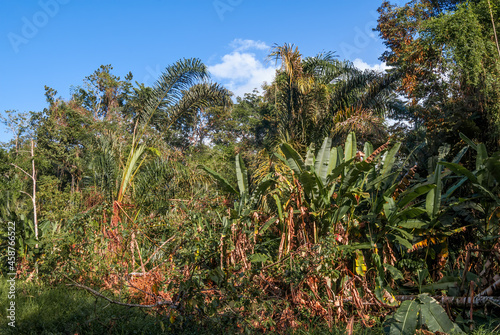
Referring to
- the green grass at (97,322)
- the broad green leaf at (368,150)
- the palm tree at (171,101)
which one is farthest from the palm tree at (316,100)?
the green grass at (97,322)

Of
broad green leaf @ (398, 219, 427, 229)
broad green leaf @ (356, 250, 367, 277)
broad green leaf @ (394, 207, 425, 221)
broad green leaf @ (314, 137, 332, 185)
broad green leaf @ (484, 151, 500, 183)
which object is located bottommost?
broad green leaf @ (356, 250, 367, 277)

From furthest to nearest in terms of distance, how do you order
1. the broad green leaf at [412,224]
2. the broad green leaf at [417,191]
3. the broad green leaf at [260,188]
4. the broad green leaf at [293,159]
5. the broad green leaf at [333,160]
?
the broad green leaf at [333,160]
the broad green leaf at [260,188]
the broad green leaf at [293,159]
the broad green leaf at [412,224]
the broad green leaf at [417,191]

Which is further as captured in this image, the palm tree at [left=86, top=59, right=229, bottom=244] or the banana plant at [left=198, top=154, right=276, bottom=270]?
the palm tree at [left=86, top=59, right=229, bottom=244]

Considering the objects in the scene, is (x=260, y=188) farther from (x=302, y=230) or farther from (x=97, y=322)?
(x=97, y=322)

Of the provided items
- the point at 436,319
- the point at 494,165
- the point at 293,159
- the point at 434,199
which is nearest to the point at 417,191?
the point at 434,199

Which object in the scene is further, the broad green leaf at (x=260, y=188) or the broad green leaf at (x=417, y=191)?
the broad green leaf at (x=260, y=188)

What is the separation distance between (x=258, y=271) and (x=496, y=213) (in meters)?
2.99

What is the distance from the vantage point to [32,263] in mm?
6703

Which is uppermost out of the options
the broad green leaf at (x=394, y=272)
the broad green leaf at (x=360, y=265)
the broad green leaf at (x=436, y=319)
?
the broad green leaf at (x=360, y=265)

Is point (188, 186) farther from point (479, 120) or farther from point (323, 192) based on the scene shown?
point (479, 120)

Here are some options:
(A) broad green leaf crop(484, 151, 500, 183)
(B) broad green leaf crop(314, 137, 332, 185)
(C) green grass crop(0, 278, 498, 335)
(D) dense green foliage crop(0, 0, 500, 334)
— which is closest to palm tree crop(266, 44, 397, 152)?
(D) dense green foliage crop(0, 0, 500, 334)

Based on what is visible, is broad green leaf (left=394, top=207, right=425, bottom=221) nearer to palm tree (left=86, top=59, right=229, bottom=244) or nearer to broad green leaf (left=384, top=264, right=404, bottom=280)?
broad green leaf (left=384, top=264, right=404, bottom=280)

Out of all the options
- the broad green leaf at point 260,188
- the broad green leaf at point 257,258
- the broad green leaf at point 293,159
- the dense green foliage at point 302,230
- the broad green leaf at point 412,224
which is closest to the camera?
the dense green foliage at point 302,230

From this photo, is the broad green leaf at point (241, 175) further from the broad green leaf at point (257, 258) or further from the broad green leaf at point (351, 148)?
the broad green leaf at point (351, 148)
